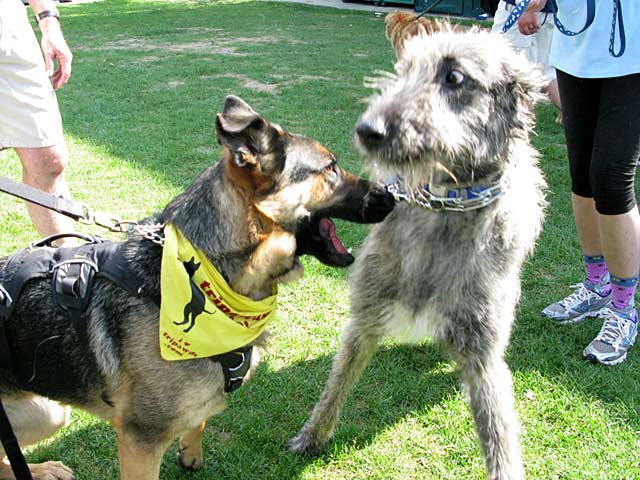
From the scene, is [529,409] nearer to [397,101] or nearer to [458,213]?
[458,213]

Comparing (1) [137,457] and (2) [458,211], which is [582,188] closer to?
(2) [458,211]

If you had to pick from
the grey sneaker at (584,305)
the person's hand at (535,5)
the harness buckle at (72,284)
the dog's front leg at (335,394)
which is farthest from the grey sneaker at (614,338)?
the harness buckle at (72,284)

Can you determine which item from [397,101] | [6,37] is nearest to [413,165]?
[397,101]

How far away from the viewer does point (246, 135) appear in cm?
247

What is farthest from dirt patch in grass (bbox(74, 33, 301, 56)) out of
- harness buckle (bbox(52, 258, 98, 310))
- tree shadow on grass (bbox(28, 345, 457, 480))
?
harness buckle (bbox(52, 258, 98, 310))

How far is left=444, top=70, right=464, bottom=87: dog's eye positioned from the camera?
2514mm

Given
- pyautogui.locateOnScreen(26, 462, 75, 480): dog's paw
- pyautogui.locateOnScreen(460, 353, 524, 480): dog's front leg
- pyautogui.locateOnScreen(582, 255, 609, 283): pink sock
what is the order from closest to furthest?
1. pyautogui.locateOnScreen(460, 353, 524, 480): dog's front leg
2. pyautogui.locateOnScreen(26, 462, 75, 480): dog's paw
3. pyautogui.locateOnScreen(582, 255, 609, 283): pink sock

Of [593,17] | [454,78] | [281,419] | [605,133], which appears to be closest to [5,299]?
[281,419]

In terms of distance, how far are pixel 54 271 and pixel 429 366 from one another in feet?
8.31

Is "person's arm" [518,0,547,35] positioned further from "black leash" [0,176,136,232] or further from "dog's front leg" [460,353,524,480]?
"black leash" [0,176,136,232]

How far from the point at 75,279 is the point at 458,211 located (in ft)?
5.82

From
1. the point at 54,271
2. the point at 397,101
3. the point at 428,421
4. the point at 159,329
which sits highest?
the point at 397,101

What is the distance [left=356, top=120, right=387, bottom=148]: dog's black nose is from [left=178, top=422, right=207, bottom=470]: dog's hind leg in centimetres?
175

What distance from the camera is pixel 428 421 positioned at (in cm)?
359
